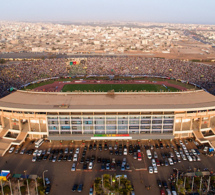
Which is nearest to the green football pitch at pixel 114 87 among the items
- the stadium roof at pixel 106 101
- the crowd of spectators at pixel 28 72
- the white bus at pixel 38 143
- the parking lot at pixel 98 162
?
the crowd of spectators at pixel 28 72

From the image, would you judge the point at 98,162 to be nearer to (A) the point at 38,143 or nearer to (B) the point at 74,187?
(B) the point at 74,187

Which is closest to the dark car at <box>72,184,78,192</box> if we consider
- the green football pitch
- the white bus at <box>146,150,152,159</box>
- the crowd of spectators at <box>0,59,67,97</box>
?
the white bus at <box>146,150,152,159</box>

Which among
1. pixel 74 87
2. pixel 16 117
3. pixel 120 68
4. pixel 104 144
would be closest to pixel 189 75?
pixel 120 68

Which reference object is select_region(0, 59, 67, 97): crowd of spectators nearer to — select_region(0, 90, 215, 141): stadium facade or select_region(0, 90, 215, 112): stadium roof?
select_region(0, 90, 215, 112): stadium roof

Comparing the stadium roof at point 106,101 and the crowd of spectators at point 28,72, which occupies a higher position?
the stadium roof at point 106,101

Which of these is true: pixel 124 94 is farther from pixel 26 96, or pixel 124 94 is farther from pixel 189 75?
pixel 189 75

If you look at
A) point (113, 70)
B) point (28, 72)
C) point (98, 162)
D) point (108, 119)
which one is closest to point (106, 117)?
point (108, 119)

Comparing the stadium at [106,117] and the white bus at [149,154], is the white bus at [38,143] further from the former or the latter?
the white bus at [149,154]

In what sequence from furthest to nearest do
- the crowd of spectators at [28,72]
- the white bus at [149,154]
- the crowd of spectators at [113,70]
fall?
the crowd of spectators at [113,70] → the crowd of spectators at [28,72] → the white bus at [149,154]
